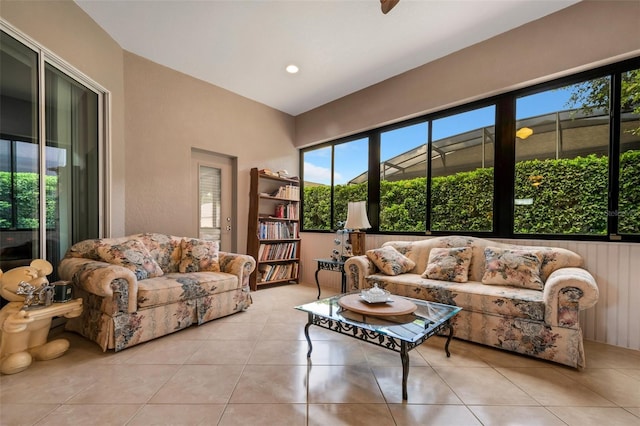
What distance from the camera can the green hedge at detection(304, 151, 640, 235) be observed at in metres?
2.29

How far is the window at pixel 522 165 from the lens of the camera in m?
2.31

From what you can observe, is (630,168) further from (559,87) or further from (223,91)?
(223,91)

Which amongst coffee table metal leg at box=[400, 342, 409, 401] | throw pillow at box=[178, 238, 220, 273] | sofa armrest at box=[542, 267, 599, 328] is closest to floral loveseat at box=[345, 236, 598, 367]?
sofa armrest at box=[542, 267, 599, 328]

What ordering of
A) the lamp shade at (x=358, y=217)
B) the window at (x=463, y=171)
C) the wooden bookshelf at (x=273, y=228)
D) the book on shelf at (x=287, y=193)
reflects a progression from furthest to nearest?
the book on shelf at (x=287, y=193), the wooden bookshelf at (x=273, y=228), the lamp shade at (x=358, y=217), the window at (x=463, y=171)

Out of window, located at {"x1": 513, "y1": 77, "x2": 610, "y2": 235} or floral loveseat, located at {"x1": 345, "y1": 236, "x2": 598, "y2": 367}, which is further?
window, located at {"x1": 513, "y1": 77, "x2": 610, "y2": 235}

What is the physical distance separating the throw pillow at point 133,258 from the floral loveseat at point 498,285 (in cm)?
205

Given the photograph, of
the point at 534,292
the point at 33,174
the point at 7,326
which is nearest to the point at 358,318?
the point at 534,292

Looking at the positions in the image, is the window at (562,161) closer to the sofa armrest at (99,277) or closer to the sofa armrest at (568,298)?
the sofa armrest at (568,298)

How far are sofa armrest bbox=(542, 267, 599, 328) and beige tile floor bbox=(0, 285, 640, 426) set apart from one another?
13.8 inches

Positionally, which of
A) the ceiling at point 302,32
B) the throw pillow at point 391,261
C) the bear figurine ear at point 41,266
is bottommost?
the throw pillow at point 391,261

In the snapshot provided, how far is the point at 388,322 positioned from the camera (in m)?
1.78

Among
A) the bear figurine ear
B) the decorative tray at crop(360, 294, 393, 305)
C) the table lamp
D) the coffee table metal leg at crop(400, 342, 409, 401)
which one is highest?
the table lamp

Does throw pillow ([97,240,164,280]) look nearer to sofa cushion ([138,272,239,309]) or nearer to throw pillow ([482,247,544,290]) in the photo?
sofa cushion ([138,272,239,309])

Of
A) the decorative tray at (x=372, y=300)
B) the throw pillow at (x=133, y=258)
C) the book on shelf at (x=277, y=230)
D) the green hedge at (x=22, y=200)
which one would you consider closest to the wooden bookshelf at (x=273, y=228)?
the book on shelf at (x=277, y=230)
